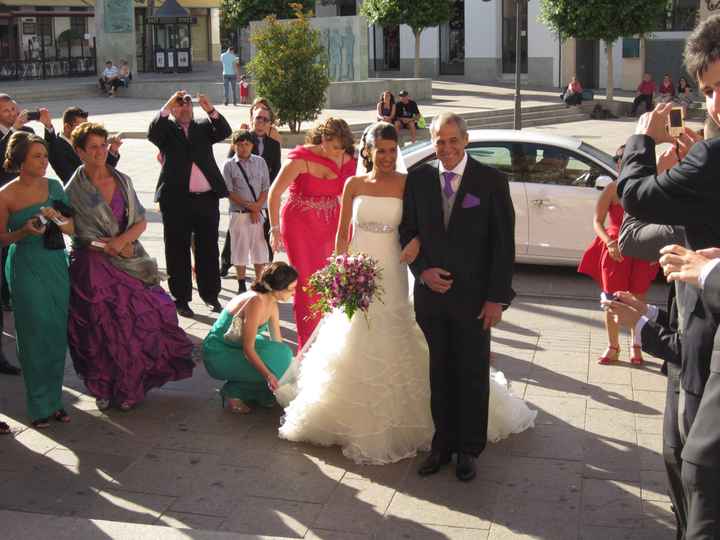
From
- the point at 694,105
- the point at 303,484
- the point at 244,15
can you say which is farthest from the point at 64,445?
the point at 244,15

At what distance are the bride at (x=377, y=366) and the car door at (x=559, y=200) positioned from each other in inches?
189

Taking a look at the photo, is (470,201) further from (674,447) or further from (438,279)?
(674,447)

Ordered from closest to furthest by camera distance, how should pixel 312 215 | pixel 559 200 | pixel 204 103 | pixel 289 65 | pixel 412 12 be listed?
pixel 312 215 < pixel 204 103 < pixel 559 200 < pixel 289 65 < pixel 412 12

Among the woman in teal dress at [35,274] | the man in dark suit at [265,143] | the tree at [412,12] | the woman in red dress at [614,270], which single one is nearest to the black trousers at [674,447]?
the woman in red dress at [614,270]

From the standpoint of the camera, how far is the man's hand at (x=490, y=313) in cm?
580

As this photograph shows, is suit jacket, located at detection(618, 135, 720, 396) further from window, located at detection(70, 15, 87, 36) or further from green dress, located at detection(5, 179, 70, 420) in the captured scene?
window, located at detection(70, 15, 87, 36)

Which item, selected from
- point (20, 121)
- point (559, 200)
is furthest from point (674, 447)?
point (559, 200)

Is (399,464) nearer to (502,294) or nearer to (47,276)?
(502,294)

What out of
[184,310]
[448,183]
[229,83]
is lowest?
[184,310]

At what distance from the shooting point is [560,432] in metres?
6.71

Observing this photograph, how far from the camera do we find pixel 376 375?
6211mm

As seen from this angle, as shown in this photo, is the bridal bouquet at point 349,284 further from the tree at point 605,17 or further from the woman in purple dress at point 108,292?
the tree at point 605,17

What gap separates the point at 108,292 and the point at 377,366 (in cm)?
208

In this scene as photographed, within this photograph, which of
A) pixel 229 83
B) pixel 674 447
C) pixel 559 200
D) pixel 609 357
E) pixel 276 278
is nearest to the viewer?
pixel 674 447
